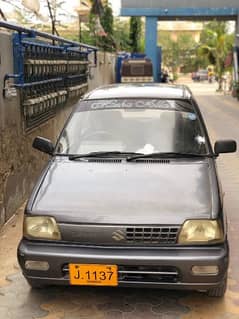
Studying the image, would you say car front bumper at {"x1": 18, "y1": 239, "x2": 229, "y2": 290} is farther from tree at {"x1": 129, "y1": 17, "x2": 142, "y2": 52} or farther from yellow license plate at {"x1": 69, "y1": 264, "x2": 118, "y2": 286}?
tree at {"x1": 129, "y1": 17, "x2": 142, "y2": 52}

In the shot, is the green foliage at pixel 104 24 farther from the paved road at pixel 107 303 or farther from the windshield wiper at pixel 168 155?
the paved road at pixel 107 303

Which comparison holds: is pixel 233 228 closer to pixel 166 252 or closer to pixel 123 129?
pixel 123 129

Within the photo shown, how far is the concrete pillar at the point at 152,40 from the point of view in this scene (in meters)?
26.6

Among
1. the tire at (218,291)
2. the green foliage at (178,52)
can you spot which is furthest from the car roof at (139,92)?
the green foliage at (178,52)

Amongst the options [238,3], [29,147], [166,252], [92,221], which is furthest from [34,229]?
[238,3]

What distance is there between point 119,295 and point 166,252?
76cm

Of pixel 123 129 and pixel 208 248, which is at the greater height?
pixel 123 129

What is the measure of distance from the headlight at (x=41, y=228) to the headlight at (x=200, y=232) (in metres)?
0.89

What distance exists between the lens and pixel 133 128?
15.2ft

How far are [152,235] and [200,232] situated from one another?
34 centimetres

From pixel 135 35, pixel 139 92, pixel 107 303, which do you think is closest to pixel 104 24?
pixel 135 35

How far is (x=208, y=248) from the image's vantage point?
338 cm

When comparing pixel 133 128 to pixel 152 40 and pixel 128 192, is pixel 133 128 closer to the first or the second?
pixel 128 192

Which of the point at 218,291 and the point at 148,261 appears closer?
the point at 148,261
